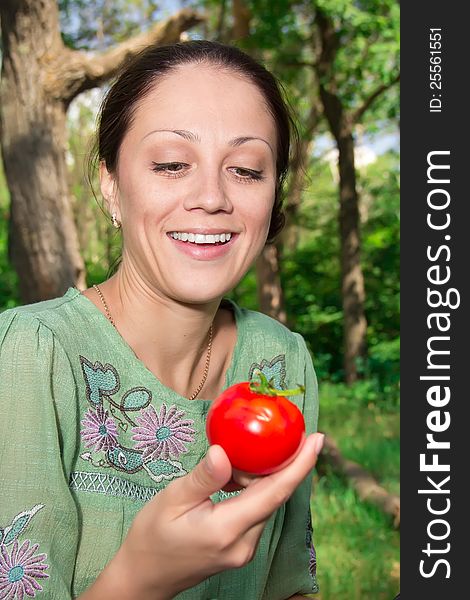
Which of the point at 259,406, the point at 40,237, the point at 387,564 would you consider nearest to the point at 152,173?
the point at 259,406

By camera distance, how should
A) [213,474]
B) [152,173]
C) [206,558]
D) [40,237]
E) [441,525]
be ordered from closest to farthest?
1. [213,474]
2. [206,558]
3. [152,173]
4. [441,525]
5. [40,237]

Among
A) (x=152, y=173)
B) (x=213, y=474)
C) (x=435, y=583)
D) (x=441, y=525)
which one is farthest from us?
(x=441, y=525)

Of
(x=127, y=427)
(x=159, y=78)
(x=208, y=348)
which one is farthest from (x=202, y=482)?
(x=159, y=78)

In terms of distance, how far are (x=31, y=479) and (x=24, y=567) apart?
0.62 feet

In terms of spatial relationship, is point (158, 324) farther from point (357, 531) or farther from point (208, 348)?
point (357, 531)

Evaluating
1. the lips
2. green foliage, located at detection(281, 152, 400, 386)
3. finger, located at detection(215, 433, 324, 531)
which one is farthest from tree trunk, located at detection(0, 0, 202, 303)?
green foliage, located at detection(281, 152, 400, 386)

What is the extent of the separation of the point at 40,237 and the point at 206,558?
→ 4423 millimetres

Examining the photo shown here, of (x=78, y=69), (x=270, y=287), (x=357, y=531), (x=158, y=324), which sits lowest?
(x=357, y=531)

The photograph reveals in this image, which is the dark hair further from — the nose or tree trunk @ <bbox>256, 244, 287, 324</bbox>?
tree trunk @ <bbox>256, 244, 287, 324</bbox>

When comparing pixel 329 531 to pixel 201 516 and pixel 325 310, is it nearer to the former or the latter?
pixel 201 516

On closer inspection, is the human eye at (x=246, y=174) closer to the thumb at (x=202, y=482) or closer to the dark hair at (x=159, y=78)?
the dark hair at (x=159, y=78)

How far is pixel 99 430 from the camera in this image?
197cm

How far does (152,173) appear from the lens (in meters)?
1.98

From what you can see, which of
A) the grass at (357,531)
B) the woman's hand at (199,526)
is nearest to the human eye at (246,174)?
the woman's hand at (199,526)
